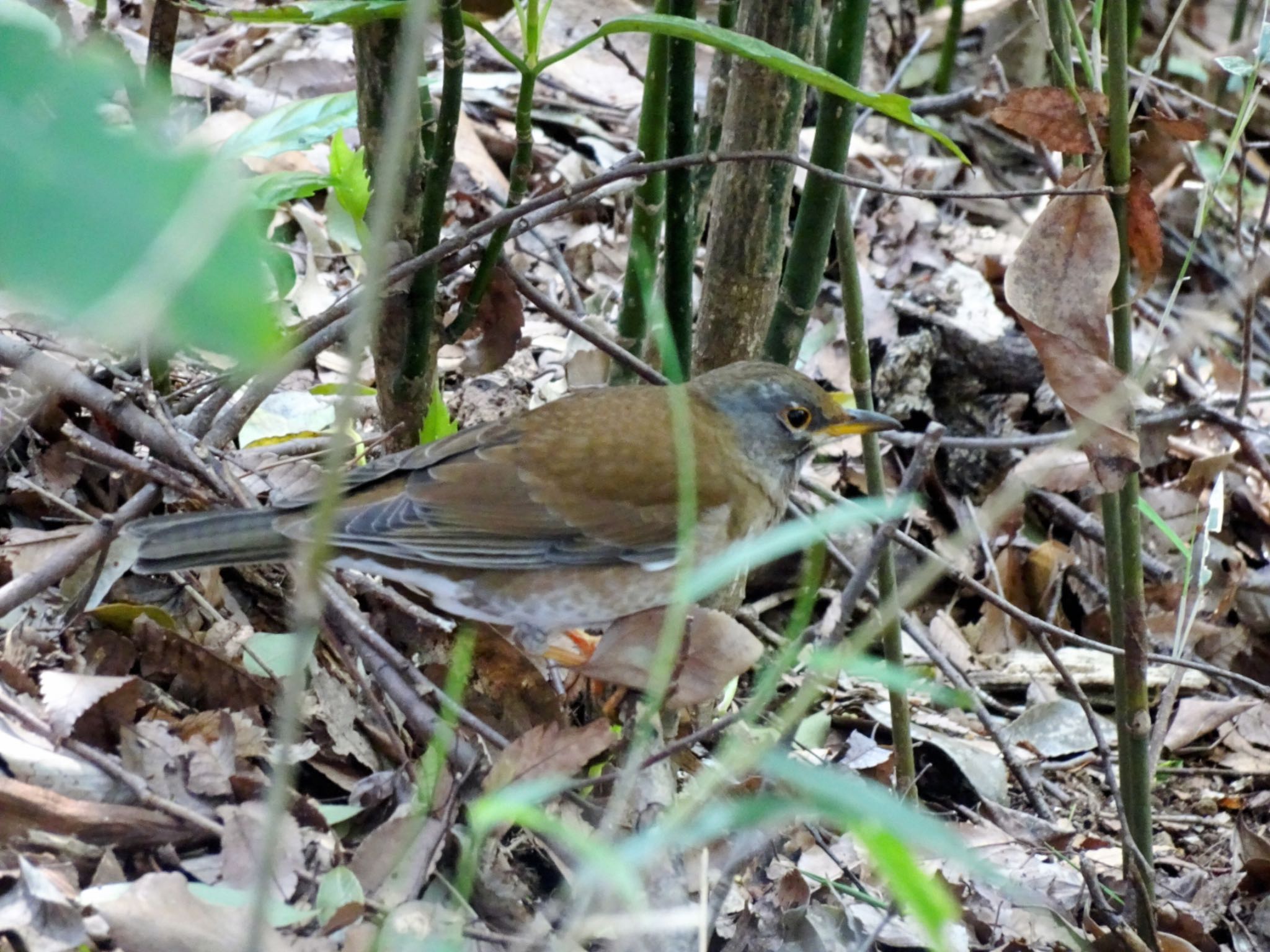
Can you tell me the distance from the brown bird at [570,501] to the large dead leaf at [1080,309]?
100cm

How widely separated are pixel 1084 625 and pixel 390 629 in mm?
2921

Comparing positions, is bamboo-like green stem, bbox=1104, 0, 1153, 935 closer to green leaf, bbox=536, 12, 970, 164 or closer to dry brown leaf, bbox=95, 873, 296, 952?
green leaf, bbox=536, 12, 970, 164

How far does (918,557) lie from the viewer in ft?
15.9

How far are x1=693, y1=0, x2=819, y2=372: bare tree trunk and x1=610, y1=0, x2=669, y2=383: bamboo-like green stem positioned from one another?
0.18 metres

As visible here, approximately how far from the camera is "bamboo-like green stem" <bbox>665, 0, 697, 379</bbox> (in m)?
3.14

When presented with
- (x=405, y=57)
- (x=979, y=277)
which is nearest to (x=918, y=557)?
(x=979, y=277)

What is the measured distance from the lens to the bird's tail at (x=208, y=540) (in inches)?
A: 110

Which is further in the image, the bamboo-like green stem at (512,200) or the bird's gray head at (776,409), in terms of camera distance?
the bird's gray head at (776,409)

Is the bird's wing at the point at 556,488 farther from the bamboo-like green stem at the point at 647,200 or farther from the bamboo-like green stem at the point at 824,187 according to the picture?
the bamboo-like green stem at the point at 824,187

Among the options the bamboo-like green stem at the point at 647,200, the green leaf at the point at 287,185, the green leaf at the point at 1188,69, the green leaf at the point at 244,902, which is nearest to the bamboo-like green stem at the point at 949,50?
the green leaf at the point at 1188,69

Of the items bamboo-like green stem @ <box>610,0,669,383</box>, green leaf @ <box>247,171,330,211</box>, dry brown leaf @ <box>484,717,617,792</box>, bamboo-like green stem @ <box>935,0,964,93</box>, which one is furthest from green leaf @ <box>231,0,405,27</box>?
bamboo-like green stem @ <box>935,0,964,93</box>

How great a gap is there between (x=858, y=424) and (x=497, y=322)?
1.06 metres

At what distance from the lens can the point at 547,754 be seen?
2525 mm

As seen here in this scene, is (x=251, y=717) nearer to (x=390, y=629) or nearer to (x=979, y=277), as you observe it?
(x=390, y=629)
